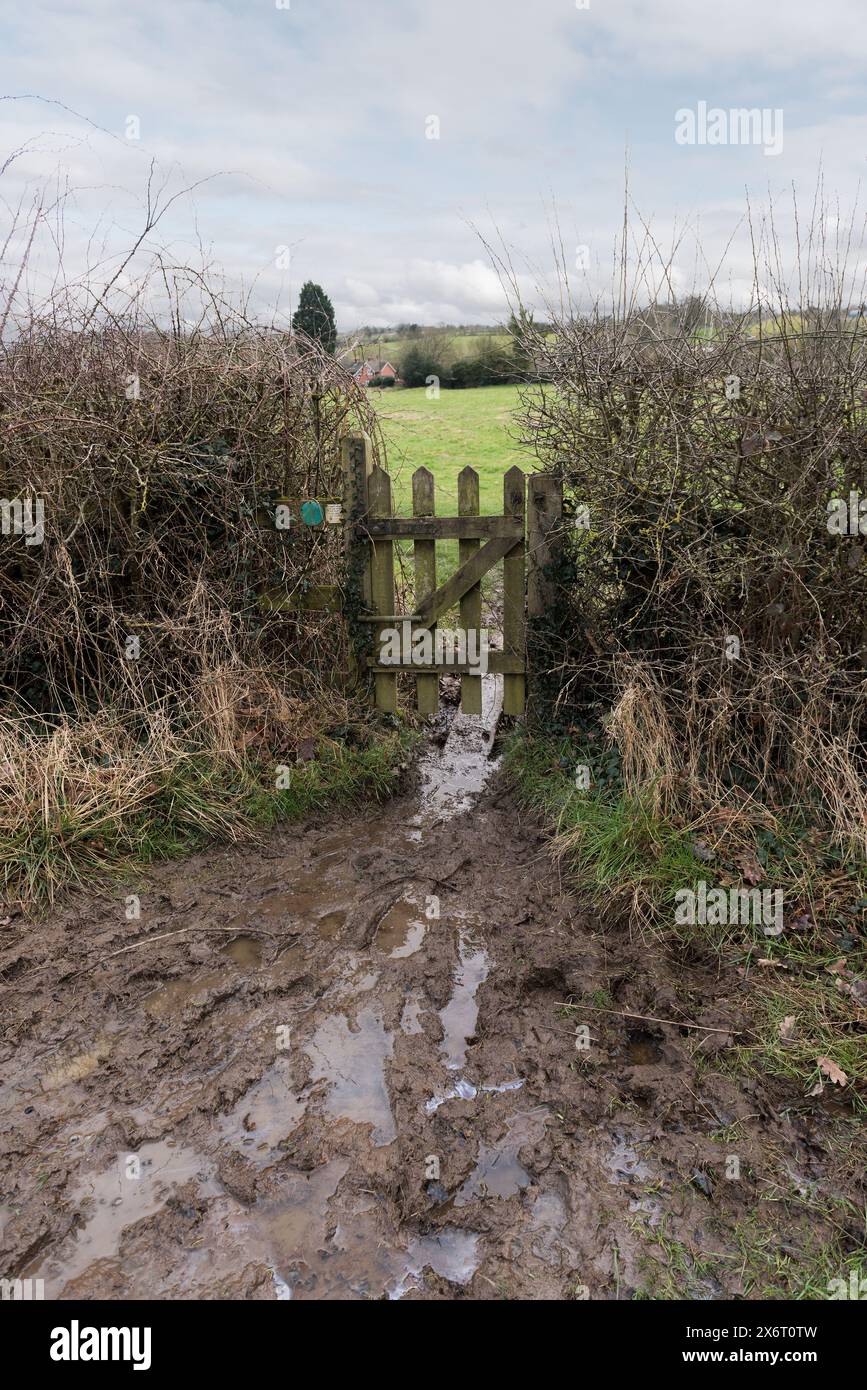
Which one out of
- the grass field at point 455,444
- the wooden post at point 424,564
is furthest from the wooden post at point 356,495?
the grass field at point 455,444

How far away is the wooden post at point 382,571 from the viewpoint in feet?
20.5

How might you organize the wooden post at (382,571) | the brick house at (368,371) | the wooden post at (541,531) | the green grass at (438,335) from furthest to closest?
1. the green grass at (438,335)
2. the brick house at (368,371)
3. the wooden post at (382,571)
4. the wooden post at (541,531)

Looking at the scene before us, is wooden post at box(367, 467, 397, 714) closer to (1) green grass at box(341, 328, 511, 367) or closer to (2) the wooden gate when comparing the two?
(2) the wooden gate

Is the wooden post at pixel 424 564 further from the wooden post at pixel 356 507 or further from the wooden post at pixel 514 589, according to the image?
the wooden post at pixel 514 589

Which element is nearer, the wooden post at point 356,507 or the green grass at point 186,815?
the green grass at point 186,815

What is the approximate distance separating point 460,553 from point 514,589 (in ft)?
1.55

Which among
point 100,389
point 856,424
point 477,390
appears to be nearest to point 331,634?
point 100,389

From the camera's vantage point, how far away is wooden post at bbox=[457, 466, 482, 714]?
6.03m

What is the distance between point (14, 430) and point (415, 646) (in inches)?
120

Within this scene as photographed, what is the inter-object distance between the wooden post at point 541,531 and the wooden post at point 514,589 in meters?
0.07

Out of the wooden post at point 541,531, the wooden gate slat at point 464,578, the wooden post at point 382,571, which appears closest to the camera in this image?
the wooden post at point 541,531

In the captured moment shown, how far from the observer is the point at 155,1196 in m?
3.00

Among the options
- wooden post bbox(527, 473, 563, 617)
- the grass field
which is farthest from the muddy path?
the grass field

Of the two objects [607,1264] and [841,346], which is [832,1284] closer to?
[607,1264]
